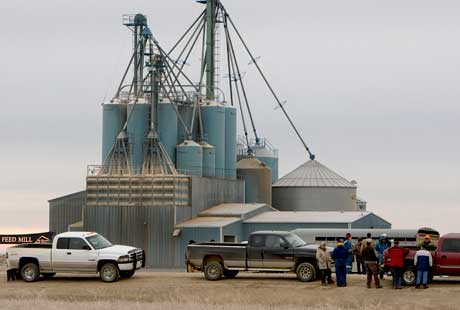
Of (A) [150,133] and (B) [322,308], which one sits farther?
(A) [150,133]

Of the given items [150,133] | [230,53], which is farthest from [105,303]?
[230,53]

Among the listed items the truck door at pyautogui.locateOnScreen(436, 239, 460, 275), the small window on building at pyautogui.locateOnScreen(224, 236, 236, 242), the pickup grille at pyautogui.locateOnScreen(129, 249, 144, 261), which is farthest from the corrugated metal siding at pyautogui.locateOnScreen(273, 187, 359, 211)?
the truck door at pyautogui.locateOnScreen(436, 239, 460, 275)

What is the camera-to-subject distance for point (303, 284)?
44.6m

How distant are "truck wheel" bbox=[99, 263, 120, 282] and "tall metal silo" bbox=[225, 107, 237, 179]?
44.5 meters

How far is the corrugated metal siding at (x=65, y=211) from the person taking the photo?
9131 centimetres

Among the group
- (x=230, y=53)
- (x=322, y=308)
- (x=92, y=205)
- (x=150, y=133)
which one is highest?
(x=230, y=53)

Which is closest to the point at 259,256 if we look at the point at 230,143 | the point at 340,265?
the point at 340,265

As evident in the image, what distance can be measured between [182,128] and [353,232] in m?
27.2

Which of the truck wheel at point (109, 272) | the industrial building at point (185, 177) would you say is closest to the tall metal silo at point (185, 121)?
the industrial building at point (185, 177)

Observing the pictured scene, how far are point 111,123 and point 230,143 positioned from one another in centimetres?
1027

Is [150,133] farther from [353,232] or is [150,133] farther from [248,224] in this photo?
[353,232]

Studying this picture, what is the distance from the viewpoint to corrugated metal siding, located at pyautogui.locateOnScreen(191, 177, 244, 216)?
81562 mm

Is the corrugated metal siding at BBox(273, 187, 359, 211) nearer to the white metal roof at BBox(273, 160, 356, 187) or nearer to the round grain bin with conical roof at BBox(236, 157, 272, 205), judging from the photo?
the white metal roof at BBox(273, 160, 356, 187)

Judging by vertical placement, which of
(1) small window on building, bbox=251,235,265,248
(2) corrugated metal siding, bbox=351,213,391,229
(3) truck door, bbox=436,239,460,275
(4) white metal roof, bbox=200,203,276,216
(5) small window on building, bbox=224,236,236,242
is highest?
(4) white metal roof, bbox=200,203,276,216
